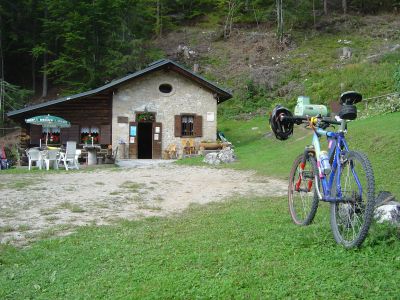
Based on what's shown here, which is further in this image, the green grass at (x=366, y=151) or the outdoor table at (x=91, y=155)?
the outdoor table at (x=91, y=155)

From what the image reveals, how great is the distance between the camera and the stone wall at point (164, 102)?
1936cm

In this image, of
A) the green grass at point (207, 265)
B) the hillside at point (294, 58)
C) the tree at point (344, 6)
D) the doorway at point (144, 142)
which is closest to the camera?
the green grass at point (207, 265)

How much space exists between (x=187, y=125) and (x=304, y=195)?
1573 cm

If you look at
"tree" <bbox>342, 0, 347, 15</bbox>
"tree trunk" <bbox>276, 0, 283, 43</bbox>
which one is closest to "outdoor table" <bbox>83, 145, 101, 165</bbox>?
"tree trunk" <bbox>276, 0, 283, 43</bbox>

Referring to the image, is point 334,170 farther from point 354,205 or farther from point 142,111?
point 142,111

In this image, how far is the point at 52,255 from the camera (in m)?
3.90

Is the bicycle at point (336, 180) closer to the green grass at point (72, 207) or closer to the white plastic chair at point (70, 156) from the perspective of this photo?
the green grass at point (72, 207)

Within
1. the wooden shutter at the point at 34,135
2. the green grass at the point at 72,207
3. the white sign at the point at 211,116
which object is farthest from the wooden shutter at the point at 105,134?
the green grass at the point at 72,207

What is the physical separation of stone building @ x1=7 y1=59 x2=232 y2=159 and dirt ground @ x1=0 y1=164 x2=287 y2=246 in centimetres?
777

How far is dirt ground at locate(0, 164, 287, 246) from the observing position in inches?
217

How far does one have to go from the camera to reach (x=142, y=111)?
64.0ft

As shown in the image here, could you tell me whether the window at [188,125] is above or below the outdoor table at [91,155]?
above

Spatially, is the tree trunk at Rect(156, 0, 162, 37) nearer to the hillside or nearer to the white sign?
the hillside

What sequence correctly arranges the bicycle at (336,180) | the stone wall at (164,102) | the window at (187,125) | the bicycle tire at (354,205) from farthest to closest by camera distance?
the window at (187,125) < the stone wall at (164,102) < the bicycle at (336,180) < the bicycle tire at (354,205)
